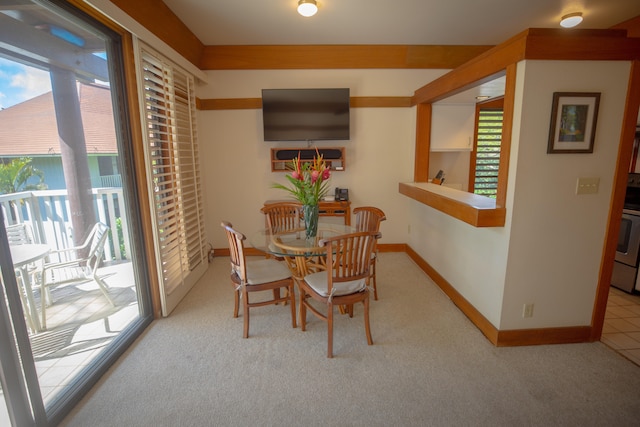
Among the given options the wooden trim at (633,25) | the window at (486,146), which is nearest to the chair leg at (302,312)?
the window at (486,146)

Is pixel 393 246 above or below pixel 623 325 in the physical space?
above

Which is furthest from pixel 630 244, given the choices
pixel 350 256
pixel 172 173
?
pixel 172 173

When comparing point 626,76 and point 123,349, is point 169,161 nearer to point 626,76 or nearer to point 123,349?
point 123,349

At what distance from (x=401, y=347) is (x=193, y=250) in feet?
8.39

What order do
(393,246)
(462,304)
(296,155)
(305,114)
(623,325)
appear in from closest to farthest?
(623,325)
(462,304)
(305,114)
(296,155)
(393,246)

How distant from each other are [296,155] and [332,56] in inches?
54.3

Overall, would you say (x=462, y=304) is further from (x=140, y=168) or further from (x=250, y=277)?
(x=140, y=168)

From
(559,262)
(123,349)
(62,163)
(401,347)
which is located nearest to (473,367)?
(401,347)

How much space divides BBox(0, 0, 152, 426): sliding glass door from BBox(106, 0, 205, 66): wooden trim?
0.29 meters

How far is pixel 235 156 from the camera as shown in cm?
430

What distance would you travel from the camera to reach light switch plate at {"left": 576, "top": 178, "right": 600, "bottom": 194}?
216 centimetres

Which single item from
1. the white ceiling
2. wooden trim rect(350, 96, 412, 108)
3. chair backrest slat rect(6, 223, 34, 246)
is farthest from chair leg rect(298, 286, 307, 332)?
wooden trim rect(350, 96, 412, 108)

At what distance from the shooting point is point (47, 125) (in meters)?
1.92

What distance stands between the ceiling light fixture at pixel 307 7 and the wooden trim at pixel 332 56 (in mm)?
1161
